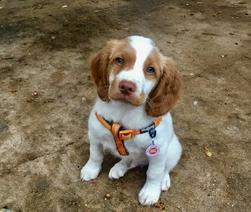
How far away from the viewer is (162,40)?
6023 millimetres

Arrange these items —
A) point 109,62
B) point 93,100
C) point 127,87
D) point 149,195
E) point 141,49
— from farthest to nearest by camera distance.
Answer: point 93,100 → point 149,195 → point 109,62 → point 141,49 → point 127,87

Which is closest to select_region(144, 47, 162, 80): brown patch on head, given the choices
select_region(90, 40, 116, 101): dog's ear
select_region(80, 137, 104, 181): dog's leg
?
select_region(90, 40, 116, 101): dog's ear

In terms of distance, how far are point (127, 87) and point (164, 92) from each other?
0.40m

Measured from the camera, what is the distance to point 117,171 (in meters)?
3.52

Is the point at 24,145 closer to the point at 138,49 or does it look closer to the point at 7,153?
the point at 7,153

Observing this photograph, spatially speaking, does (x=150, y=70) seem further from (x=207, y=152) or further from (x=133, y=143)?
(x=207, y=152)

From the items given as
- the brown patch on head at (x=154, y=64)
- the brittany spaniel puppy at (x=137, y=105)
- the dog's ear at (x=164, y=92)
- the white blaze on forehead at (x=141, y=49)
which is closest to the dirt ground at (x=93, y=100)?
the brittany spaniel puppy at (x=137, y=105)

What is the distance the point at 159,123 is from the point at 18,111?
72.3 inches

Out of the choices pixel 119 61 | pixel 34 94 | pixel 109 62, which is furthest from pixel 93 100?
pixel 119 61

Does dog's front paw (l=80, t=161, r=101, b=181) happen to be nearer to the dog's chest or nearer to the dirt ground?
the dirt ground

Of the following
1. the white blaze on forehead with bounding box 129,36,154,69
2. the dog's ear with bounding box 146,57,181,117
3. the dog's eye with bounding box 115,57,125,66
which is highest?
the white blaze on forehead with bounding box 129,36,154,69

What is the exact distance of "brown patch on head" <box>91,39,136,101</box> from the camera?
2787 mm

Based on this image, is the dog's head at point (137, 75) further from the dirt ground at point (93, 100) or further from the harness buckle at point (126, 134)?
the dirt ground at point (93, 100)

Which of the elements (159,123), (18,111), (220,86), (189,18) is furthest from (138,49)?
(189,18)
